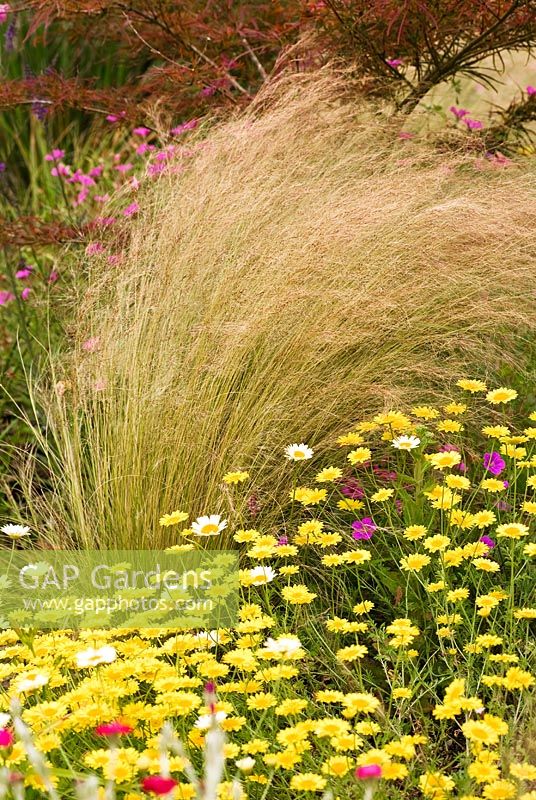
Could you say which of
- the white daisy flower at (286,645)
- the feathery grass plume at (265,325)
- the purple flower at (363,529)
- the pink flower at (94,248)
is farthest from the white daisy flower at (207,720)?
the pink flower at (94,248)

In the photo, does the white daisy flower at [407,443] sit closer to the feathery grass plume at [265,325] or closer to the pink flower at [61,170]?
the feathery grass plume at [265,325]

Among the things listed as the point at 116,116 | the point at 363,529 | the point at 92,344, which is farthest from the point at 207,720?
the point at 116,116

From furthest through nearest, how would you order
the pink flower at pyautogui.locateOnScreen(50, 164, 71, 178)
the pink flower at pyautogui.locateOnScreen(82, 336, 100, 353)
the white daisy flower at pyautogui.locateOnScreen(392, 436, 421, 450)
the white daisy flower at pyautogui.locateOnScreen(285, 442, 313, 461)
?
1. the pink flower at pyautogui.locateOnScreen(50, 164, 71, 178)
2. the pink flower at pyautogui.locateOnScreen(82, 336, 100, 353)
3. the white daisy flower at pyautogui.locateOnScreen(285, 442, 313, 461)
4. the white daisy flower at pyautogui.locateOnScreen(392, 436, 421, 450)

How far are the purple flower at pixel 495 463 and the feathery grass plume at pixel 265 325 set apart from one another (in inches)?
10.8

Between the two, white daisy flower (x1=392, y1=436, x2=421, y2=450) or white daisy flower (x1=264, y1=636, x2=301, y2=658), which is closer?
white daisy flower (x1=264, y1=636, x2=301, y2=658)

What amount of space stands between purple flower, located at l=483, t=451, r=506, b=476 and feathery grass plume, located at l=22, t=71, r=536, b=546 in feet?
0.90

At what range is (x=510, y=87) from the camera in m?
6.41

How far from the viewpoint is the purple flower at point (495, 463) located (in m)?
2.64

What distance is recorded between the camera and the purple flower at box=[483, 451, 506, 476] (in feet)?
8.68

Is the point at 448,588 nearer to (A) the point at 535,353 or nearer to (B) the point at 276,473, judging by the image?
(B) the point at 276,473

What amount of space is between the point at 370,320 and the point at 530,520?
0.73 m

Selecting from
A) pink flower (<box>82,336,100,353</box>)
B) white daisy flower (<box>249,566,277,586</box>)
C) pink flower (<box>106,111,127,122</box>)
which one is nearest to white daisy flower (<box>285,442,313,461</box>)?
white daisy flower (<box>249,566,277,586</box>)

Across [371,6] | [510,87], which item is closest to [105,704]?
[371,6]

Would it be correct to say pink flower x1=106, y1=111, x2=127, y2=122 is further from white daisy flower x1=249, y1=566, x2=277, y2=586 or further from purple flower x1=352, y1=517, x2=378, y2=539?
white daisy flower x1=249, y1=566, x2=277, y2=586
